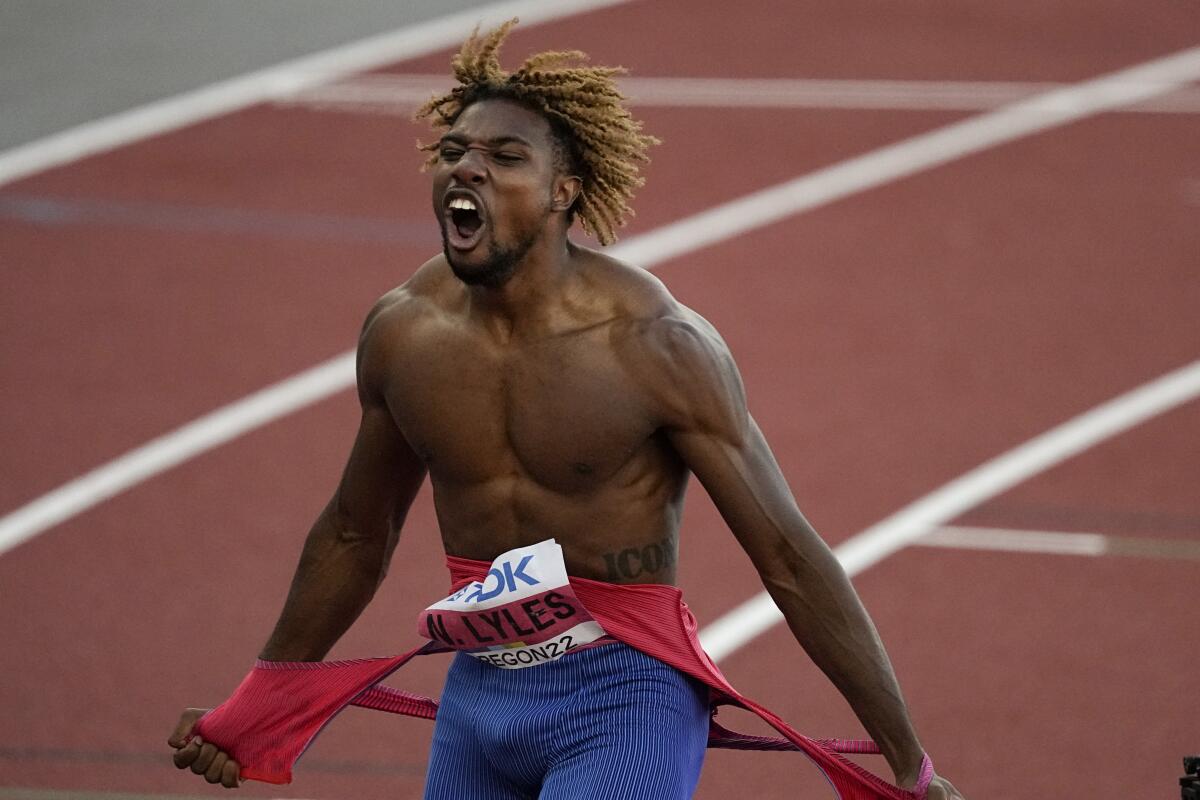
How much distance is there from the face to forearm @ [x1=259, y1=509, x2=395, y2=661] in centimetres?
67

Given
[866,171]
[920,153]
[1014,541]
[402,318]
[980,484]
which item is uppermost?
[920,153]

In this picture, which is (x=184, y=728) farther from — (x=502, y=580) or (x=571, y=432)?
(x=571, y=432)

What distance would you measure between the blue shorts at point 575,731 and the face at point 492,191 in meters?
0.71

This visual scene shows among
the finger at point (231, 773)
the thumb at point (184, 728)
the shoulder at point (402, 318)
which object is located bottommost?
the finger at point (231, 773)

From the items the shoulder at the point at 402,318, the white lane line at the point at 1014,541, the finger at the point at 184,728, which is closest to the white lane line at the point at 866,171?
the white lane line at the point at 1014,541

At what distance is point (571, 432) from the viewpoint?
11.6ft

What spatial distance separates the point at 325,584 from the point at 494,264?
32.1 inches

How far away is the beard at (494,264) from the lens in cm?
345

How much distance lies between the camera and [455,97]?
12.2ft

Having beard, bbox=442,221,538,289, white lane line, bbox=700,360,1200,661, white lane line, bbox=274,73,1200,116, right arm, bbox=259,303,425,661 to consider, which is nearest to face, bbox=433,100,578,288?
beard, bbox=442,221,538,289

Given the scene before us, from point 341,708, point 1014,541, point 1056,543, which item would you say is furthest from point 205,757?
point 1056,543

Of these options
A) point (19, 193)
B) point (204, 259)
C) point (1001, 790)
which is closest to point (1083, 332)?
point (1001, 790)

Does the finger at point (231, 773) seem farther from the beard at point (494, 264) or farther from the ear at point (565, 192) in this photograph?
the ear at point (565, 192)

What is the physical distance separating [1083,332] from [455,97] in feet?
17.1
